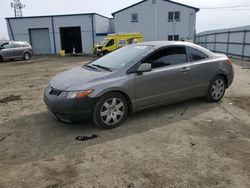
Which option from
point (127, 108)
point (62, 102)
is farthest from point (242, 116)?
point (62, 102)

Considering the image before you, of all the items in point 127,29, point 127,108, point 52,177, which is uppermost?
point 127,29

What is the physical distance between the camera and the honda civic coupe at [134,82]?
4.03m

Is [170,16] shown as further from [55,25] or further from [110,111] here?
[110,111]

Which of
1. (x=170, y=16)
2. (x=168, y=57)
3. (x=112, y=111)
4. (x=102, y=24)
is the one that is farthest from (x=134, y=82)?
(x=102, y=24)

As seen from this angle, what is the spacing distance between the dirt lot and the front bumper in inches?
13.2

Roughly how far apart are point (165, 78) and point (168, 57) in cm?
50

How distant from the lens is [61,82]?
4.31 m

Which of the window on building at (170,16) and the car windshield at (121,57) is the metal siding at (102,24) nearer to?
the window on building at (170,16)

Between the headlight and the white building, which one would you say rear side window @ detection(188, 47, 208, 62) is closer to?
the headlight

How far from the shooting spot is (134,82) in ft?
14.4

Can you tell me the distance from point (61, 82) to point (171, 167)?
8.17 ft

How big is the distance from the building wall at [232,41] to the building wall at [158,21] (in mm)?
5554

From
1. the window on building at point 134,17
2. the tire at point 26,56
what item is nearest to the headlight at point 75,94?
the tire at point 26,56

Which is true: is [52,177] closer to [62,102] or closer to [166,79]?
[62,102]
